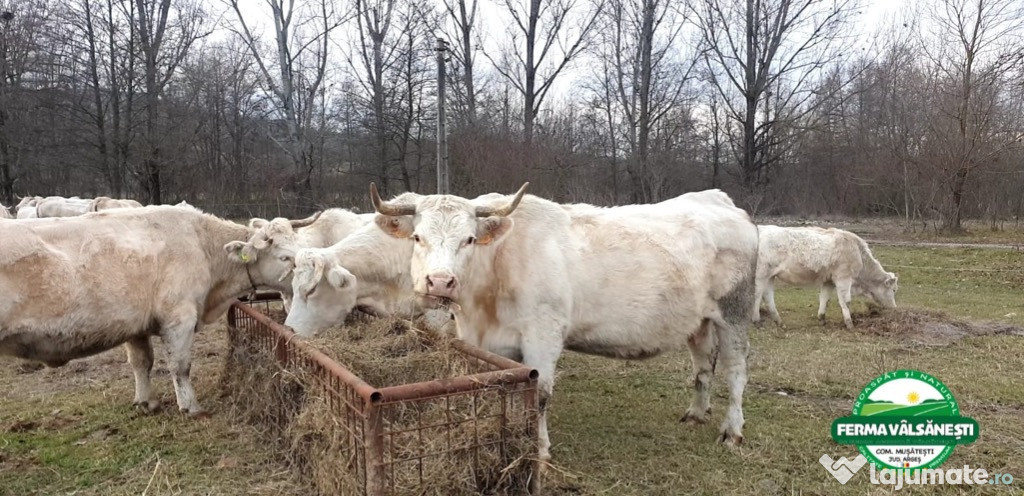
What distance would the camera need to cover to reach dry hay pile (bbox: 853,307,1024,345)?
29.1ft

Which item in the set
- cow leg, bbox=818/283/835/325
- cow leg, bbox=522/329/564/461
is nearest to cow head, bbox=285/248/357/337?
cow leg, bbox=522/329/564/461

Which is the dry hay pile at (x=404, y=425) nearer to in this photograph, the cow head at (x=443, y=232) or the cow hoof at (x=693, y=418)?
the cow head at (x=443, y=232)

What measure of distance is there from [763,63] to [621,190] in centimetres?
947

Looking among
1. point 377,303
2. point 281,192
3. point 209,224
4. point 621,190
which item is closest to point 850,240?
point 377,303

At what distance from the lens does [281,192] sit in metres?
26.6

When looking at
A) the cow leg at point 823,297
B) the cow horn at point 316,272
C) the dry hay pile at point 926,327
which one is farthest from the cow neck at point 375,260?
the cow leg at point 823,297

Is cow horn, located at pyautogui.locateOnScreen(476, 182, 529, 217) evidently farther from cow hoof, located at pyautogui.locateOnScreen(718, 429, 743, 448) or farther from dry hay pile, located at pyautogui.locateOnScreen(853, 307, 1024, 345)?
dry hay pile, located at pyautogui.locateOnScreen(853, 307, 1024, 345)

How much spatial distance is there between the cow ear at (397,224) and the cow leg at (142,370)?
2.85 meters

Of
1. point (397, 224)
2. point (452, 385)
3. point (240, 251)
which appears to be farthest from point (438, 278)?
point (240, 251)

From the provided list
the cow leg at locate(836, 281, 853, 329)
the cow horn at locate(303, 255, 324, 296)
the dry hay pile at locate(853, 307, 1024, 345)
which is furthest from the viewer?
the cow leg at locate(836, 281, 853, 329)

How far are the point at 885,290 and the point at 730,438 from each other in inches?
299

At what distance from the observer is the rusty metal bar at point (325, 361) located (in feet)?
9.87

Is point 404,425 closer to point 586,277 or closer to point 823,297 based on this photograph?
point 586,277

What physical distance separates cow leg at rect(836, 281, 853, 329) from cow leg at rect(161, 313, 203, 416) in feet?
30.7
